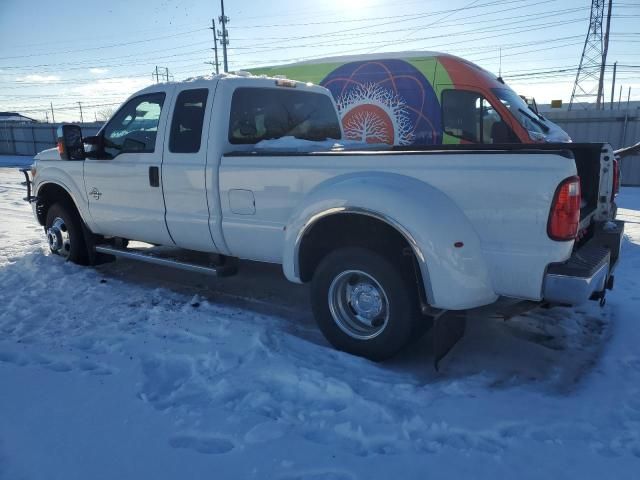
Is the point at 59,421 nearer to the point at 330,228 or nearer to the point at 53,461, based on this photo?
the point at 53,461

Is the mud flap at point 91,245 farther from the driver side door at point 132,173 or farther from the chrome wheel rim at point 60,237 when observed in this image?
the driver side door at point 132,173

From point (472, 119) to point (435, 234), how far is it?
261 inches

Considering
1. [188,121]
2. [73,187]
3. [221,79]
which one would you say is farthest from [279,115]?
[73,187]

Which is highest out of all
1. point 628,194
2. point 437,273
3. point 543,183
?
point 543,183

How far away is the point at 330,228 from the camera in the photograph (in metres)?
3.82

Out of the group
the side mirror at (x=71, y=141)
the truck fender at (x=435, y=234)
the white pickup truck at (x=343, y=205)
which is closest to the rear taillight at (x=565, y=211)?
the white pickup truck at (x=343, y=205)

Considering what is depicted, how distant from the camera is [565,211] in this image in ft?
9.36

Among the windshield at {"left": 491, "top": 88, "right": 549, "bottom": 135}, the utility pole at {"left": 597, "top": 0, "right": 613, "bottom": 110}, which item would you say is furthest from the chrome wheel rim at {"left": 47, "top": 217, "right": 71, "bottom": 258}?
the utility pole at {"left": 597, "top": 0, "right": 613, "bottom": 110}

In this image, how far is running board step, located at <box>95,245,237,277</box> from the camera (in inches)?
182

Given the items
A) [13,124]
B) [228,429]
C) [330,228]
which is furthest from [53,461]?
[13,124]

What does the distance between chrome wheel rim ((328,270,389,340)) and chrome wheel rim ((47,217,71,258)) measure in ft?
12.9

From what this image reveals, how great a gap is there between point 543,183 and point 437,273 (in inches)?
31.0

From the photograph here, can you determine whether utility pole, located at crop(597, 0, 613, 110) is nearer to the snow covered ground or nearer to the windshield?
the windshield

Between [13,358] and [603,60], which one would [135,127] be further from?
[603,60]
